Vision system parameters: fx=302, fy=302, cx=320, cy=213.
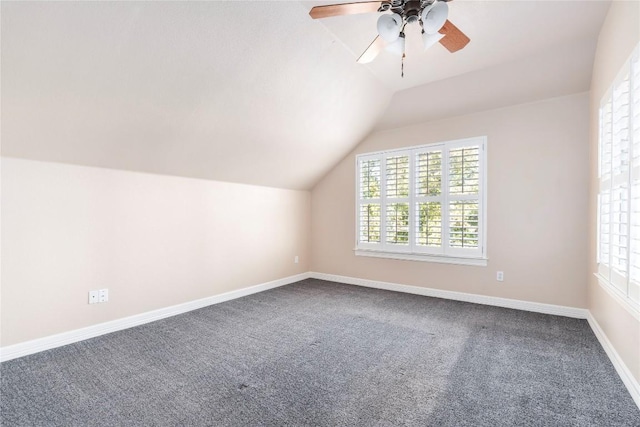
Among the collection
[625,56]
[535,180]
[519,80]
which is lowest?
[535,180]

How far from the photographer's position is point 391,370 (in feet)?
7.50

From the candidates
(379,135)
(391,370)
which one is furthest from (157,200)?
(379,135)

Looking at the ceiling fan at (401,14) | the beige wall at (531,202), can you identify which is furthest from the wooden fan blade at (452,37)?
the beige wall at (531,202)

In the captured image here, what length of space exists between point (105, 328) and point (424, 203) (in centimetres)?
407

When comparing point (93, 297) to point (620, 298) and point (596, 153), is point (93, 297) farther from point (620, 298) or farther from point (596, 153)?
point (596, 153)

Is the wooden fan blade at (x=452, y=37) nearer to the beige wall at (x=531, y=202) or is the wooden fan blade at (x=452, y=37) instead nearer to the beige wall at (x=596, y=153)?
→ the beige wall at (x=596, y=153)

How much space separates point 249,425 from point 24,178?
271 cm

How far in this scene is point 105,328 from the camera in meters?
2.97

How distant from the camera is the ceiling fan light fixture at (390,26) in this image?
1972 mm

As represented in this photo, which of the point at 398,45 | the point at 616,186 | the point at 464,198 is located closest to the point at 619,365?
the point at 616,186

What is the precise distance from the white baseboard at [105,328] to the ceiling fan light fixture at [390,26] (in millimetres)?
3493

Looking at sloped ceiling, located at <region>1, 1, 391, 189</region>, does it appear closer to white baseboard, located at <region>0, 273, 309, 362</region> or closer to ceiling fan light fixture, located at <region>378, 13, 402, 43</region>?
ceiling fan light fixture, located at <region>378, 13, 402, 43</region>

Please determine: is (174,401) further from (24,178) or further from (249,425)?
(24,178)

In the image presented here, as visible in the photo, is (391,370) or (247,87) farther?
(247,87)
